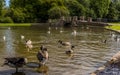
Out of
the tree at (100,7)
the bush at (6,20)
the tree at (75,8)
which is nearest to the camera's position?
the tree at (75,8)

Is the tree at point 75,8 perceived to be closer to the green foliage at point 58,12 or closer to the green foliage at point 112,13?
the green foliage at point 58,12

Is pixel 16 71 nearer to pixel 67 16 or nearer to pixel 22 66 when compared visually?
pixel 22 66

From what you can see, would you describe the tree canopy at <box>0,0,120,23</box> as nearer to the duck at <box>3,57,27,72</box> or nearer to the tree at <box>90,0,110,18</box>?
the tree at <box>90,0,110,18</box>

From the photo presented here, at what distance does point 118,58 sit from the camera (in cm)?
1780

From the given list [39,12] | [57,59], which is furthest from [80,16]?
[57,59]

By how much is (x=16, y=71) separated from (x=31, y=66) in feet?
5.77

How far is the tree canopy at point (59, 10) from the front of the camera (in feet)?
325

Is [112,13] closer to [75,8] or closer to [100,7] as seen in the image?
[100,7]

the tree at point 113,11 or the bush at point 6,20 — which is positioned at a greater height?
the tree at point 113,11

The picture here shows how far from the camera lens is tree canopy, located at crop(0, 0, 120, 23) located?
9894cm

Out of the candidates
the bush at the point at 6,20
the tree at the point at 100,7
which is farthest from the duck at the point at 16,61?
the tree at the point at 100,7

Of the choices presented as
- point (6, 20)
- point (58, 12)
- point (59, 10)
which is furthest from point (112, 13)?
point (6, 20)

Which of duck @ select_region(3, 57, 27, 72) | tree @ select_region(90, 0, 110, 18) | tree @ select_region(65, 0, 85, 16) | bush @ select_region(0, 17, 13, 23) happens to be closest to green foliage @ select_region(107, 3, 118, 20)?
tree @ select_region(90, 0, 110, 18)

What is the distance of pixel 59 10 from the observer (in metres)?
95.6
